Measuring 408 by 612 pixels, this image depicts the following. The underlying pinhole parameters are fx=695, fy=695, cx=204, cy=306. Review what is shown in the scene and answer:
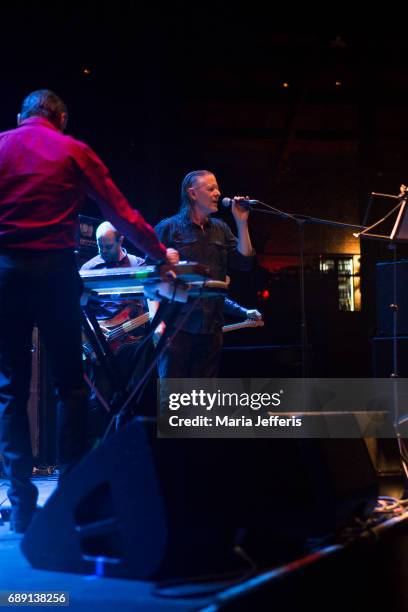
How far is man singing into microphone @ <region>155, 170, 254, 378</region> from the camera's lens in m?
3.40

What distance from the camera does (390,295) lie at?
4.45 m

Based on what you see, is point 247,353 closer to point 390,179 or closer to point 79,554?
point 79,554

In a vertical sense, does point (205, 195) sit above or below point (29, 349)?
above

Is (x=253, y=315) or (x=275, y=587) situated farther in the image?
(x=253, y=315)

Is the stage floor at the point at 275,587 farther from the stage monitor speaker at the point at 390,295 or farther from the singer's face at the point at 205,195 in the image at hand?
the stage monitor speaker at the point at 390,295

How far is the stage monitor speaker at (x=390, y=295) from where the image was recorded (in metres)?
4.39

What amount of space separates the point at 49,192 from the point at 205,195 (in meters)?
1.37

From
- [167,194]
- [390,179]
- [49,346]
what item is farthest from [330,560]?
[390,179]

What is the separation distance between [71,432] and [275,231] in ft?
36.0

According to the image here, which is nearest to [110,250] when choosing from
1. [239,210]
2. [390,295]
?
[239,210]

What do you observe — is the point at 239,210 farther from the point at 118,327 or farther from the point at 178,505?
the point at 178,505

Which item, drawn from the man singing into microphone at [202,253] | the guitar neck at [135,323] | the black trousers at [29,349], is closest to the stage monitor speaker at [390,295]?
the man singing into microphone at [202,253]

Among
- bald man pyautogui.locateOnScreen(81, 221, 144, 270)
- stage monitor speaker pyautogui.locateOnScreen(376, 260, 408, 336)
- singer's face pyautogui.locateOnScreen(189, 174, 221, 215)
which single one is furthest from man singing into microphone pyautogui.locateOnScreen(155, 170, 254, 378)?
stage monitor speaker pyautogui.locateOnScreen(376, 260, 408, 336)

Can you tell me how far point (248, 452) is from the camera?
210 cm
